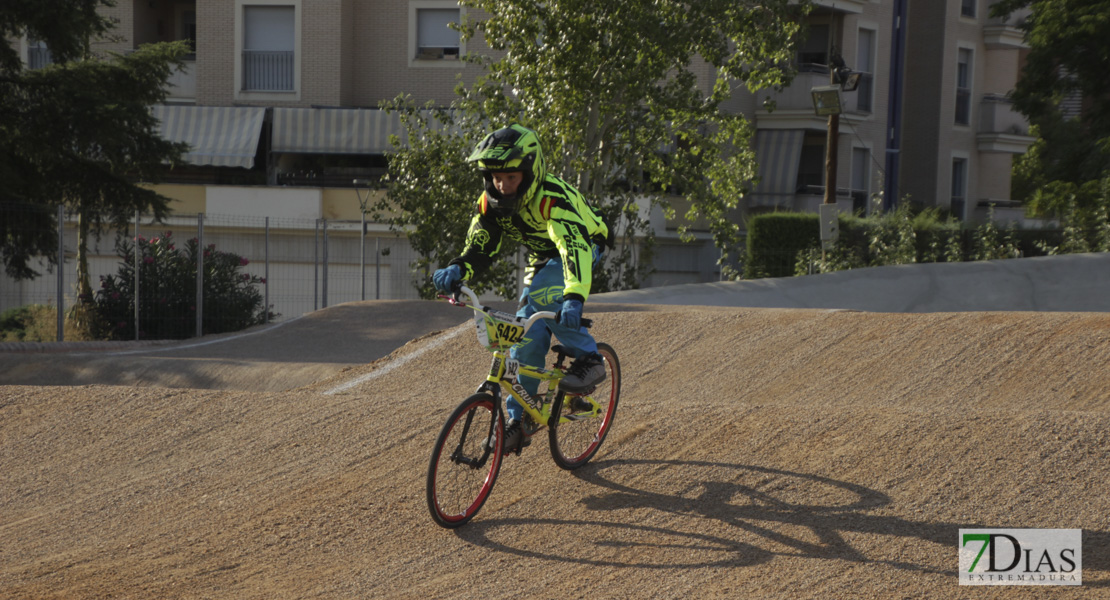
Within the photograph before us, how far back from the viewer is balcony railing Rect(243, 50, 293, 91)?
29.9 metres

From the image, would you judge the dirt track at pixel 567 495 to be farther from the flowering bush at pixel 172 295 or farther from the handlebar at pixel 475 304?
the flowering bush at pixel 172 295

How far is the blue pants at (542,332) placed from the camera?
570cm

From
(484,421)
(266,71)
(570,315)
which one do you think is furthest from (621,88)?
(266,71)

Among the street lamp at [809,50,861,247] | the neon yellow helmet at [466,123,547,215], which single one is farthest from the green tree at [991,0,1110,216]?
the neon yellow helmet at [466,123,547,215]

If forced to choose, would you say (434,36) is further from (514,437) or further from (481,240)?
(514,437)

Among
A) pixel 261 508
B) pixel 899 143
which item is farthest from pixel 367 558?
pixel 899 143

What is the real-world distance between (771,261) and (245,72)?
54.3ft

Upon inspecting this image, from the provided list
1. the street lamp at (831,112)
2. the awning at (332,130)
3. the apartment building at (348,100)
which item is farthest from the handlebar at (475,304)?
the awning at (332,130)

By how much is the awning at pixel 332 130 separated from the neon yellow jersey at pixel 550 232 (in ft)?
75.4

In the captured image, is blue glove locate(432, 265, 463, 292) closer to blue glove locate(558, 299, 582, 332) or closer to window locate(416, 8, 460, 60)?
blue glove locate(558, 299, 582, 332)

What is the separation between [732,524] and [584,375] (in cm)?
109

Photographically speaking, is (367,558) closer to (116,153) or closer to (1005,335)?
(1005,335)

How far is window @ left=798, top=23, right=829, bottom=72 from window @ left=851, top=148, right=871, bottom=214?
9.30 feet

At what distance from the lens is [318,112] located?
28.7 m
